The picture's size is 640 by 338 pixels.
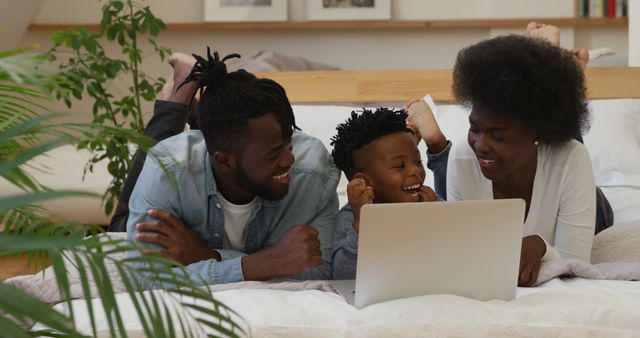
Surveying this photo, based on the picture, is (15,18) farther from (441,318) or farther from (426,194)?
(441,318)

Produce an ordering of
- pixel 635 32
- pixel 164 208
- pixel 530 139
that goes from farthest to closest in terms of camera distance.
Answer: pixel 635 32
pixel 530 139
pixel 164 208

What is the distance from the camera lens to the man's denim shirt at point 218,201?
1924mm

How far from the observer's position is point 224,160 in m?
1.94

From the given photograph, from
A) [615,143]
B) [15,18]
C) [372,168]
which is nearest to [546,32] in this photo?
[615,143]

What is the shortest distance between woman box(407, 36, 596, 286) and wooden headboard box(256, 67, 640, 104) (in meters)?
1.03

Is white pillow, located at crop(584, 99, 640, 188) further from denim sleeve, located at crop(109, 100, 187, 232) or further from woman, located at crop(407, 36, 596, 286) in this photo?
denim sleeve, located at crop(109, 100, 187, 232)

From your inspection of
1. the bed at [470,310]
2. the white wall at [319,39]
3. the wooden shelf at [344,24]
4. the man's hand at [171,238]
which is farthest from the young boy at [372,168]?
the white wall at [319,39]

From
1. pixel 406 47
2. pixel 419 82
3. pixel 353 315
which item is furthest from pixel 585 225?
pixel 406 47

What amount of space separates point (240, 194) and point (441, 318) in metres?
0.57

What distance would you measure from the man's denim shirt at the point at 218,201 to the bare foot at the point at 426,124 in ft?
0.87

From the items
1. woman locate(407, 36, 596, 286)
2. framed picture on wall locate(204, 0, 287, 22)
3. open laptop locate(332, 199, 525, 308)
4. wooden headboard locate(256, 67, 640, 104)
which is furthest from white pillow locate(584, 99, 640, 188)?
framed picture on wall locate(204, 0, 287, 22)

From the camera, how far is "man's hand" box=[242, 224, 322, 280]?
5.91 ft

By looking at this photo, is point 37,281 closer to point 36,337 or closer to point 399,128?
point 399,128

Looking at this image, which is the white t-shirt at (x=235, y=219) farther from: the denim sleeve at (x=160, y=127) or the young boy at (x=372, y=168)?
the denim sleeve at (x=160, y=127)
